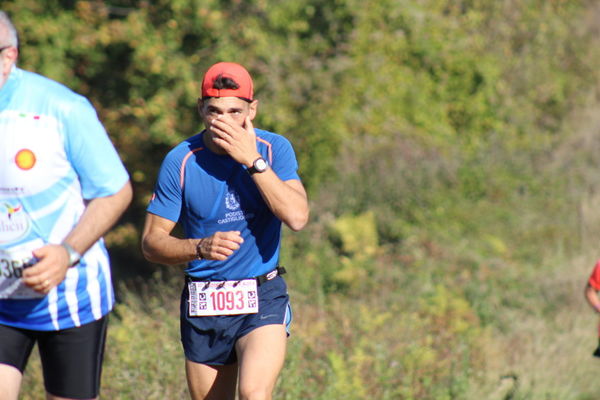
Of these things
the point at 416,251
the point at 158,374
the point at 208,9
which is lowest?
the point at 416,251

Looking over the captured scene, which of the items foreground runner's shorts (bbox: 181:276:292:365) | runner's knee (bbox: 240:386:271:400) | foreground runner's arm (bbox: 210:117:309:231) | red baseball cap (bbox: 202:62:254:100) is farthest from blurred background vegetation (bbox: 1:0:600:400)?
red baseball cap (bbox: 202:62:254:100)

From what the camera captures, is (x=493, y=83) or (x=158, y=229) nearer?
(x=158, y=229)

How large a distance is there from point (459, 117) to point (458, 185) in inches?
106

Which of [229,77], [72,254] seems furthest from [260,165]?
[72,254]

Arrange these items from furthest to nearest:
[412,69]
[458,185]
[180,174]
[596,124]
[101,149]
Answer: [596,124], [412,69], [458,185], [180,174], [101,149]

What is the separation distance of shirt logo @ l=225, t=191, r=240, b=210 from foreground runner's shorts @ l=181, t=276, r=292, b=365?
15.6 inches

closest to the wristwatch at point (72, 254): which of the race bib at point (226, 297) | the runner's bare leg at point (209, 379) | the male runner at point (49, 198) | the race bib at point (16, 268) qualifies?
the male runner at point (49, 198)

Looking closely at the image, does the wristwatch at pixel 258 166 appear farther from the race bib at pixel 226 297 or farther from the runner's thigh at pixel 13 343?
the runner's thigh at pixel 13 343

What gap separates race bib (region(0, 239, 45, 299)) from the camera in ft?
11.5

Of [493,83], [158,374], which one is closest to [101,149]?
[158,374]

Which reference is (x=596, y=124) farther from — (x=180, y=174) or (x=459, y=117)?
(x=180, y=174)

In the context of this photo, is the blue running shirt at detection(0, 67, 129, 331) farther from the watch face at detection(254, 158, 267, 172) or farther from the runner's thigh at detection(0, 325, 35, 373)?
the watch face at detection(254, 158, 267, 172)

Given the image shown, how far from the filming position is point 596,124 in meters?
16.2

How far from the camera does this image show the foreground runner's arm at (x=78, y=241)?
3.18 metres
